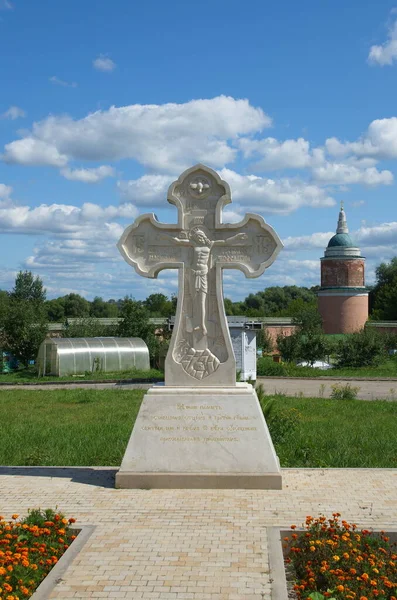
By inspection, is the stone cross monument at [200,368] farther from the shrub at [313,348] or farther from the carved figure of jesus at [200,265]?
the shrub at [313,348]

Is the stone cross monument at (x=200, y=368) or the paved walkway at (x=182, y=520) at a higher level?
the stone cross monument at (x=200, y=368)

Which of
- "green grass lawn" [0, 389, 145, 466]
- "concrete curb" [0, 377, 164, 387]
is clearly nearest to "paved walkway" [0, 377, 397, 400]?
"concrete curb" [0, 377, 164, 387]

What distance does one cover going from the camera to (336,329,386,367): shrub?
36.2 m

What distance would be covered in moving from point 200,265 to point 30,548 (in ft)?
13.4

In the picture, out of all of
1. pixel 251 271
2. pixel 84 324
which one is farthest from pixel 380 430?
pixel 84 324

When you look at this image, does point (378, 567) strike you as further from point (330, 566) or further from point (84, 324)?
point (84, 324)

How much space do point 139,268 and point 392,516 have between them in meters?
4.12

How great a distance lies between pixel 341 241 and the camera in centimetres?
5847

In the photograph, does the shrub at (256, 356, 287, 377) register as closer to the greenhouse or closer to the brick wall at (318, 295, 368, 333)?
the greenhouse

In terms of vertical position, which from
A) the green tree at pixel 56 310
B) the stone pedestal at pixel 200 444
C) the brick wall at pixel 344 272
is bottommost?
the stone pedestal at pixel 200 444

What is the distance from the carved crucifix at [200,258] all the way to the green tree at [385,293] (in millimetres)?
60867

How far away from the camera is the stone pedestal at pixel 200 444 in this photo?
8.25 meters

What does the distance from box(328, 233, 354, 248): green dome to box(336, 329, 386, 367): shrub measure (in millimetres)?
22325

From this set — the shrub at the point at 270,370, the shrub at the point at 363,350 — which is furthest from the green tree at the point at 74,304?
the shrub at the point at 270,370
